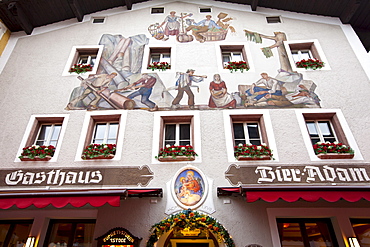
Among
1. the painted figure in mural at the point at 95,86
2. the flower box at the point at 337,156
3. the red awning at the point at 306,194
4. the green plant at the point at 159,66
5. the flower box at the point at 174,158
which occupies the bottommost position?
the red awning at the point at 306,194

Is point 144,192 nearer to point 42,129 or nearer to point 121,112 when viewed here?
point 121,112

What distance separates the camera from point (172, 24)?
372 inches

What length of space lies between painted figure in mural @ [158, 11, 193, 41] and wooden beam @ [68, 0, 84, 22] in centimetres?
316

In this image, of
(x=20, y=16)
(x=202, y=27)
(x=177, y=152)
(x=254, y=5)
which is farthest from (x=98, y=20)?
(x=177, y=152)

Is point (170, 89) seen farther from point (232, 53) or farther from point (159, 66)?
point (232, 53)

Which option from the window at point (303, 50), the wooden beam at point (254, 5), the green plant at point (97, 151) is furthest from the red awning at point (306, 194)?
the wooden beam at point (254, 5)

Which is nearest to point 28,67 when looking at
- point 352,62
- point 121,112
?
point 121,112

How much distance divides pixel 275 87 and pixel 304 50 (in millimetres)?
2525

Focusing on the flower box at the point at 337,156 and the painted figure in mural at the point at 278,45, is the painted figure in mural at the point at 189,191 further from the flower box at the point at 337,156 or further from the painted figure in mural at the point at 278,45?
the painted figure in mural at the point at 278,45

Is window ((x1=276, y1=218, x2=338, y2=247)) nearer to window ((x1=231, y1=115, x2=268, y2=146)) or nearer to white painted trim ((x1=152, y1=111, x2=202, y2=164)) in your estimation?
window ((x1=231, y1=115, x2=268, y2=146))

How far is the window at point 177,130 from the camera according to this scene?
672cm

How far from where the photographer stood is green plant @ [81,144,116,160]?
245 inches

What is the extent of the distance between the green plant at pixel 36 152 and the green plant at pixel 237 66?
→ 579 centimetres

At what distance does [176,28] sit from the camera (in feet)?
30.4
